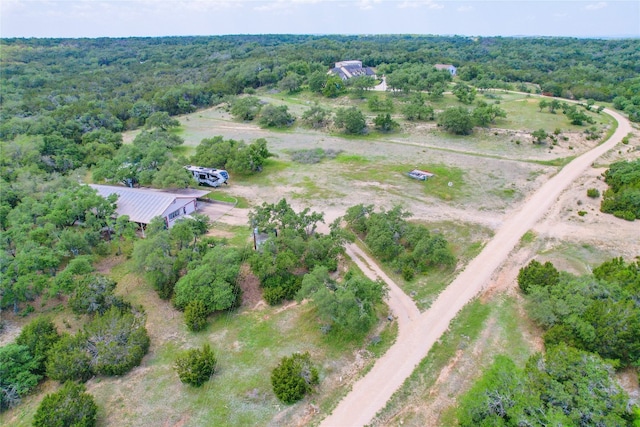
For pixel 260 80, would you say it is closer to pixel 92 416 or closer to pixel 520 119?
pixel 520 119

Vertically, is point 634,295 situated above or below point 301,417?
above

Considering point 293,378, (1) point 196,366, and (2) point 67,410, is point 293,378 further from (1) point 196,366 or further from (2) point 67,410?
(2) point 67,410

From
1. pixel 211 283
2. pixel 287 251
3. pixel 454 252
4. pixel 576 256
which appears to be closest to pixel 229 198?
pixel 287 251

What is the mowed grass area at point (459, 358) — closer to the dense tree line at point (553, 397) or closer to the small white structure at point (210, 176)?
the dense tree line at point (553, 397)

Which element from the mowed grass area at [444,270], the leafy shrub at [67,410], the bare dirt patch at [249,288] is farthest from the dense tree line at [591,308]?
the leafy shrub at [67,410]

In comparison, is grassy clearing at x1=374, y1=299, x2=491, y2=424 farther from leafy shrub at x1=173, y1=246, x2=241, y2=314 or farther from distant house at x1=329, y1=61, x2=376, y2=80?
distant house at x1=329, y1=61, x2=376, y2=80

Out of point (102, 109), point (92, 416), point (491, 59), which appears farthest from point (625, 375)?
point (491, 59)

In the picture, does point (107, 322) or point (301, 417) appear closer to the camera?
point (301, 417)
